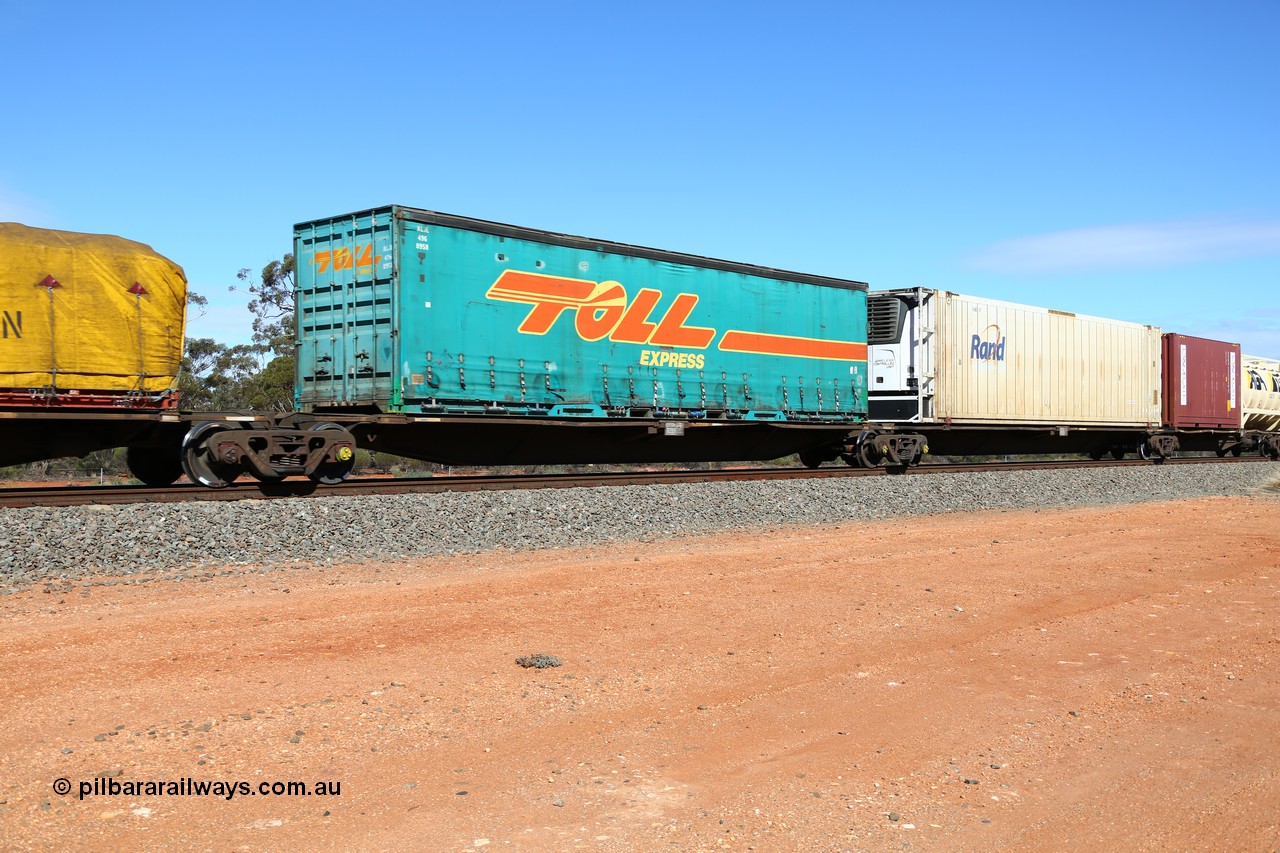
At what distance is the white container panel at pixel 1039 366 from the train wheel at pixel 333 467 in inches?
521

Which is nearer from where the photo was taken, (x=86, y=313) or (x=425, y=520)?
(x=425, y=520)

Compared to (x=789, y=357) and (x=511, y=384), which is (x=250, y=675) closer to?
(x=511, y=384)

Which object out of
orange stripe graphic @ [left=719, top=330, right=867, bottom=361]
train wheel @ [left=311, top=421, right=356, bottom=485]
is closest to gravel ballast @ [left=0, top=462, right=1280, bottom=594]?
train wheel @ [left=311, top=421, right=356, bottom=485]

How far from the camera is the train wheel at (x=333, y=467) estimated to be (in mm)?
13922

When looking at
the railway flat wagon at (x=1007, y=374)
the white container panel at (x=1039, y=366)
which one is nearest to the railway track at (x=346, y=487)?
the railway flat wagon at (x=1007, y=374)

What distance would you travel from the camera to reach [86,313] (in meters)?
12.2

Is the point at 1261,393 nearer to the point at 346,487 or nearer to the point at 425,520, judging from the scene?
the point at 346,487

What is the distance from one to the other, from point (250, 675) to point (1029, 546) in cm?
906

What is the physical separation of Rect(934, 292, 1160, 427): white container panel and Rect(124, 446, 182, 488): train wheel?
49.5 feet

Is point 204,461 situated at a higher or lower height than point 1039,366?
lower

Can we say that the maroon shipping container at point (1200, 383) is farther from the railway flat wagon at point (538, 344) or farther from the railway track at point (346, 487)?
the railway flat wagon at point (538, 344)

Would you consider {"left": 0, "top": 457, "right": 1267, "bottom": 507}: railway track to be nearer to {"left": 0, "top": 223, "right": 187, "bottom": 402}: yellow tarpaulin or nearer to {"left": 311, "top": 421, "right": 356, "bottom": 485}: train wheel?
{"left": 311, "top": 421, "right": 356, "bottom": 485}: train wheel

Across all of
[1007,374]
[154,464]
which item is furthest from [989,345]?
[154,464]

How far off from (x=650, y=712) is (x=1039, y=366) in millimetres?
22235
